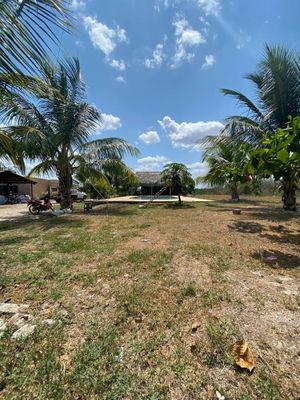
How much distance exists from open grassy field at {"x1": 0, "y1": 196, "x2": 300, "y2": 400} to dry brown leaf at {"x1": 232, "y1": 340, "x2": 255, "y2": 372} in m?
0.05

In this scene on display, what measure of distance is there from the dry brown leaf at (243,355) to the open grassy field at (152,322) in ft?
0.18

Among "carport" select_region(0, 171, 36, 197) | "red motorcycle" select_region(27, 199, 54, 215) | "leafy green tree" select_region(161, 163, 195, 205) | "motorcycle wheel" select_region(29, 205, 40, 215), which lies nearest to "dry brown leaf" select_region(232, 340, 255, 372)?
"red motorcycle" select_region(27, 199, 54, 215)

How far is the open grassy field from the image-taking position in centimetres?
162

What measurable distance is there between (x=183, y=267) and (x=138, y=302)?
1.31 m

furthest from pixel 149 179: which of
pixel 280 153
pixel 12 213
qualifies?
pixel 280 153

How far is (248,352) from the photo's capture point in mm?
1857

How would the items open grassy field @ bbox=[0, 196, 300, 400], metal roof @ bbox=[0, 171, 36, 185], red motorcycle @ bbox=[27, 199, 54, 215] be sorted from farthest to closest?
metal roof @ bbox=[0, 171, 36, 185]
red motorcycle @ bbox=[27, 199, 54, 215]
open grassy field @ bbox=[0, 196, 300, 400]

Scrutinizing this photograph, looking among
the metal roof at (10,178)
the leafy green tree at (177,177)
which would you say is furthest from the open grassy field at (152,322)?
the metal roof at (10,178)

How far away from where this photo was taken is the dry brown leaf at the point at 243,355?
1.74 meters

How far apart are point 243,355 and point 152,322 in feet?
2.86

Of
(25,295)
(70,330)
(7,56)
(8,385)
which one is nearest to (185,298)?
(70,330)

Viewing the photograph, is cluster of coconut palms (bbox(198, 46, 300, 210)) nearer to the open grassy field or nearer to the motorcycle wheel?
the open grassy field

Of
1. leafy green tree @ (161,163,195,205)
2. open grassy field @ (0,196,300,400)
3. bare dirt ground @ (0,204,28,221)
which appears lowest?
open grassy field @ (0,196,300,400)

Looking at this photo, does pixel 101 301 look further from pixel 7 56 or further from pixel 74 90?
pixel 74 90
